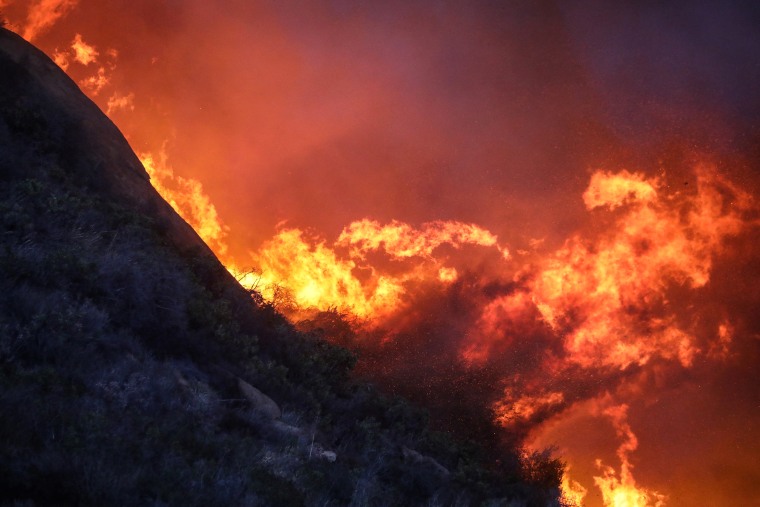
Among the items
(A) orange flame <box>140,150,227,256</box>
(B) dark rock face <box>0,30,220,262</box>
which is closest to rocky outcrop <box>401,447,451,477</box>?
(B) dark rock face <box>0,30,220,262</box>

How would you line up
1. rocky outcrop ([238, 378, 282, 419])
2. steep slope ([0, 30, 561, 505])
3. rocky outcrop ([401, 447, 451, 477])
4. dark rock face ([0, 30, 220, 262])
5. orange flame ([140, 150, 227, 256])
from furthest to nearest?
orange flame ([140, 150, 227, 256]) → dark rock face ([0, 30, 220, 262]) → rocky outcrop ([401, 447, 451, 477]) → rocky outcrop ([238, 378, 282, 419]) → steep slope ([0, 30, 561, 505])

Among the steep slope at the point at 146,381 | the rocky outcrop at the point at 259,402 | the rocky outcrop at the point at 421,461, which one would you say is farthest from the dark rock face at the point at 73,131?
the rocky outcrop at the point at 421,461

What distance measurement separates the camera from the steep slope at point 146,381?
4.38 meters

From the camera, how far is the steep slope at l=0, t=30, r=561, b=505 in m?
4.38

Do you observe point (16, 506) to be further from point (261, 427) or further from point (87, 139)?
point (87, 139)

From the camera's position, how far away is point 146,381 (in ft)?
20.6

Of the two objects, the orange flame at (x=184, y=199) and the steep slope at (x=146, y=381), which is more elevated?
the orange flame at (x=184, y=199)

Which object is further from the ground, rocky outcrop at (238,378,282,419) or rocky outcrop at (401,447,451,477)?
rocky outcrop at (401,447,451,477)

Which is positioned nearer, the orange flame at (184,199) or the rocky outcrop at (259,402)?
the rocky outcrop at (259,402)

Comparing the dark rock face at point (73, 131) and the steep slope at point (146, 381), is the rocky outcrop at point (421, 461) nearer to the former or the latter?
the steep slope at point (146, 381)

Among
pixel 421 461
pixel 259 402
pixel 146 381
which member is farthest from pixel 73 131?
pixel 421 461

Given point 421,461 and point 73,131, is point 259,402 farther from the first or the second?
point 73,131

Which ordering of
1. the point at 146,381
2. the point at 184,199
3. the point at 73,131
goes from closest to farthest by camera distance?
1. the point at 146,381
2. the point at 73,131
3. the point at 184,199

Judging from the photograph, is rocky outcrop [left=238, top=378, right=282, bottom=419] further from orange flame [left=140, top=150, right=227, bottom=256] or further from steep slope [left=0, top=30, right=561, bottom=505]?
orange flame [left=140, top=150, right=227, bottom=256]
